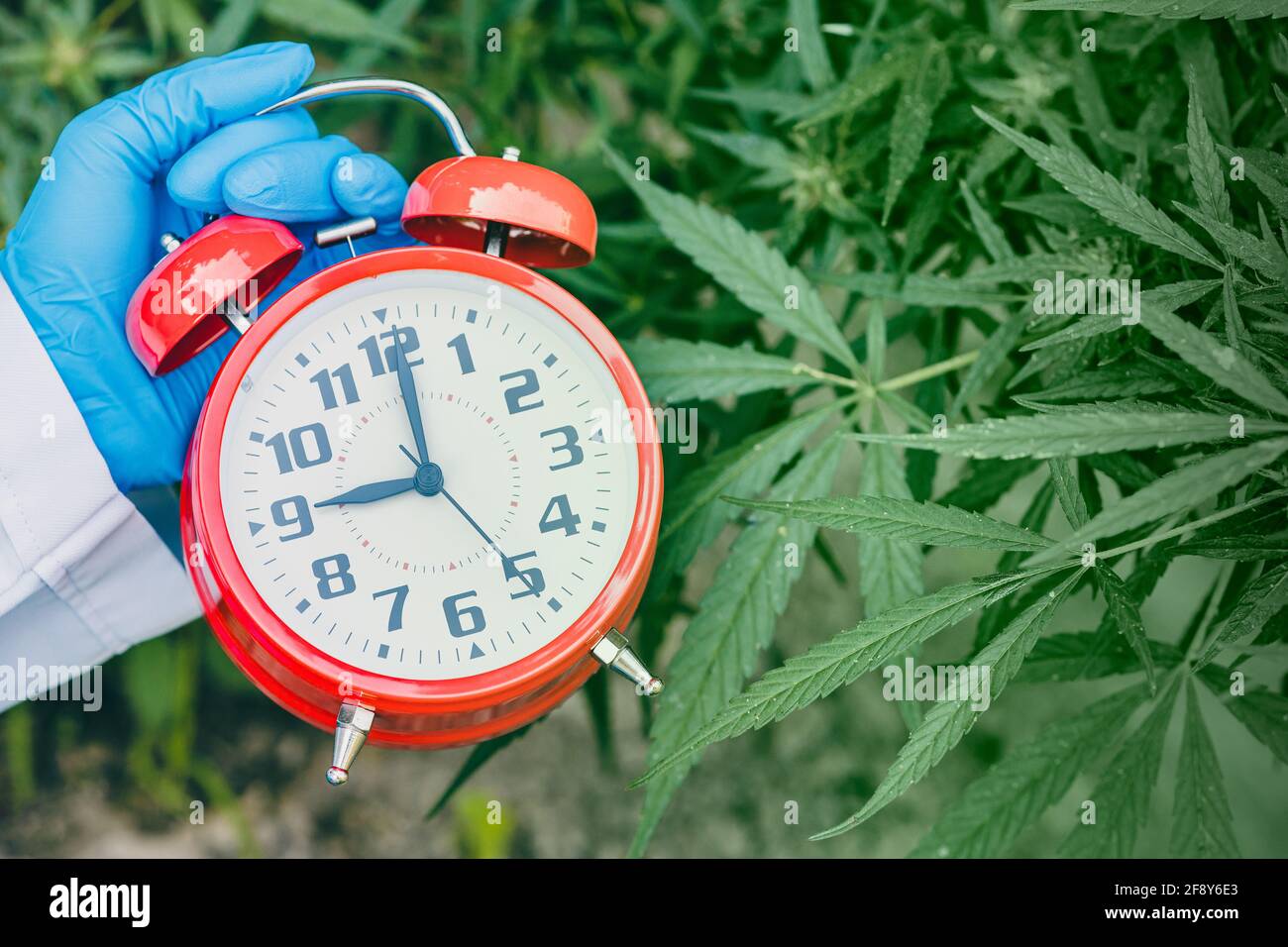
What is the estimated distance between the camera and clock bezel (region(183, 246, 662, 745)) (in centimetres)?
62

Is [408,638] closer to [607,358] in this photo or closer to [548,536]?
[548,536]

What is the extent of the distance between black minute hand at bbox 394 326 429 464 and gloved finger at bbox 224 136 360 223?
0.15 m

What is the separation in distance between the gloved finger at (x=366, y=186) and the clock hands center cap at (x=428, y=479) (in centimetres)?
23

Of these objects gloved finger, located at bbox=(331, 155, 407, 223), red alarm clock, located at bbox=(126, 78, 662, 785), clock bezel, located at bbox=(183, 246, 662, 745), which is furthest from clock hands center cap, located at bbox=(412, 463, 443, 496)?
gloved finger, located at bbox=(331, 155, 407, 223)

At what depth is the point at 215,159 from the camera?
712mm

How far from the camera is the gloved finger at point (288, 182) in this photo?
688 mm

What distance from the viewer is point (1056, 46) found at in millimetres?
853

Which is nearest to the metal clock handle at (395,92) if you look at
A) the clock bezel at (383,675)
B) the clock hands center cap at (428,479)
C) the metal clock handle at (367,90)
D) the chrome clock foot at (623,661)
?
the metal clock handle at (367,90)

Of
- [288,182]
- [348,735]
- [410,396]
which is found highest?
[288,182]

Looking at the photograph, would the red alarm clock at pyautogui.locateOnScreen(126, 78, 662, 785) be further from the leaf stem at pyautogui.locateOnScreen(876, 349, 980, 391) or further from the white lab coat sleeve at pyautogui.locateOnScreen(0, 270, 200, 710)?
the leaf stem at pyautogui.locateOnScreen(876, 349, 980, 391)

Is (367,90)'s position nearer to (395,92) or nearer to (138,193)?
(395,92)

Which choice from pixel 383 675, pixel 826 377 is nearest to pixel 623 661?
pixel 383 675

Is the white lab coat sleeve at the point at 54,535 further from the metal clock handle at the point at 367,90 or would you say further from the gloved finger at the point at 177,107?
the metal clock handle at the point at 367,90
